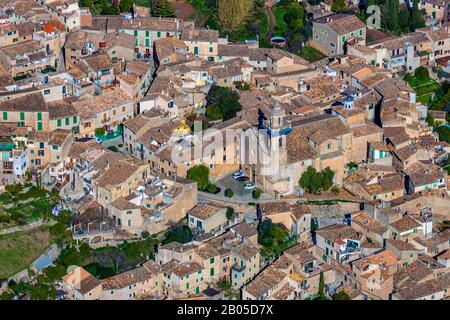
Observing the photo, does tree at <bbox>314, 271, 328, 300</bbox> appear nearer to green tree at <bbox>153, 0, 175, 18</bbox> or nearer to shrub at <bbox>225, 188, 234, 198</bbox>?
shrub at <bbox>225, 188, 234, 198</bbox>

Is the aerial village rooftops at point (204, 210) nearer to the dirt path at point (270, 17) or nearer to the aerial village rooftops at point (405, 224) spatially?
the aerial village rooftops at point (405, 224)

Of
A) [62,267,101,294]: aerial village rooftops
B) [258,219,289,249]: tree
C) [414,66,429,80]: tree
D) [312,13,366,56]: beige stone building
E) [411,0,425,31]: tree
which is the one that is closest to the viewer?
[62,267,101,294]: aerial village rooftops

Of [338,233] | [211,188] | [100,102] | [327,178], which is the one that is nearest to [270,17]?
[100,102]

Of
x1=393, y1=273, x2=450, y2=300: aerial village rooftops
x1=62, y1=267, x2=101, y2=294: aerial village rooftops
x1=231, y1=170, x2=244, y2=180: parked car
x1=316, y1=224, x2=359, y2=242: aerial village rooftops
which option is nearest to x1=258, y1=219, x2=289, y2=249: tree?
x1=316, y1=224, x2=359, y2=242: aerial village rooftops

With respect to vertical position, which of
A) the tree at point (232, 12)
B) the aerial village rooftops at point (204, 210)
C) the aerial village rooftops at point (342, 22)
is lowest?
the aerial village rooftops at point (204, 210)

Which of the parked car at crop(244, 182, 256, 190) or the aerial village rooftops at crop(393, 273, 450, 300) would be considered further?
the parked car at crop(244, 182, 256, 190)

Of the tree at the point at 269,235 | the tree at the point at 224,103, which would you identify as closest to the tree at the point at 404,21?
the tree at the point at 224,103

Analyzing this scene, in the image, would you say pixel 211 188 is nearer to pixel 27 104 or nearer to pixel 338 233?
pixel 338 233
